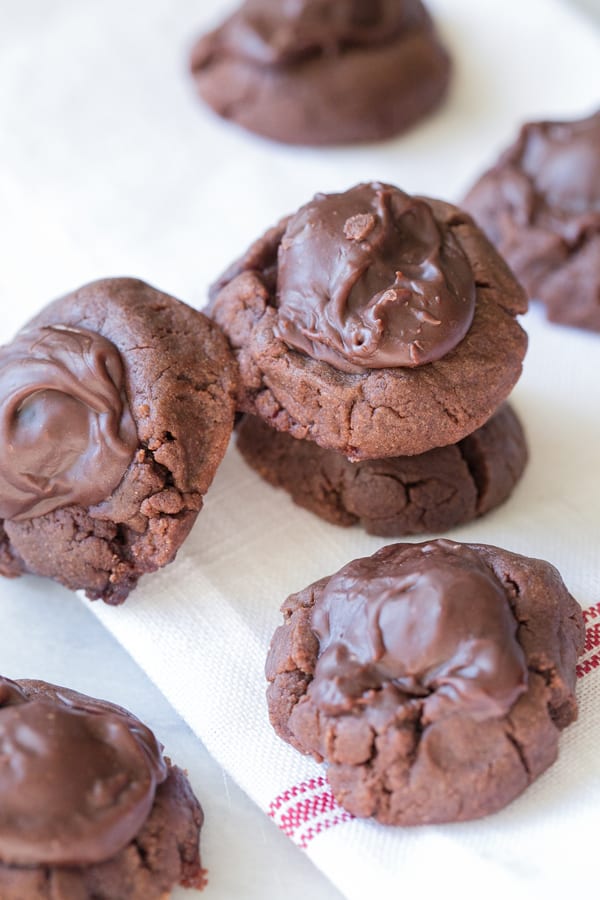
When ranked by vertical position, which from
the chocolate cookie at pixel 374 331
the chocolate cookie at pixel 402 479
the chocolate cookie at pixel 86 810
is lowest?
the chocolate cookie at pixel 402 479

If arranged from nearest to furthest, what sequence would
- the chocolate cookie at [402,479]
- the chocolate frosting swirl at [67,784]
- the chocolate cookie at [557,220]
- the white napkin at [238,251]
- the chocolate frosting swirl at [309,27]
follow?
the chocolate frosting swirl at [67,784] < the white napkin at [238,251] < the chocolate cookie at [402,479] < the chocolate cookie at [557,220] < the chocolate frosting swirl at [309,27]

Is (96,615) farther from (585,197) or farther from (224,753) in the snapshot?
(585,197)

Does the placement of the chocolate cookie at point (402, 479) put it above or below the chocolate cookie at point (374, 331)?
below

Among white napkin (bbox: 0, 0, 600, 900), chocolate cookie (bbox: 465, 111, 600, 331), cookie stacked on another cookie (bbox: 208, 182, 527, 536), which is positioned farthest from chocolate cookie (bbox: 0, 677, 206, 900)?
chocolate cookie (bbox: 465, 111, 600, 331)

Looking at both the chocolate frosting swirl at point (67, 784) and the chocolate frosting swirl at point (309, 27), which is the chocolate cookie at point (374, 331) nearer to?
the chocolate frosting swirl at point (67, 784)

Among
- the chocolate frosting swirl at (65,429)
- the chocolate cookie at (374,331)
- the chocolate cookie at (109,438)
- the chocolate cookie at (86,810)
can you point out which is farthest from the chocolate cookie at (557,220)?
the chocolate cookie at (86,810)

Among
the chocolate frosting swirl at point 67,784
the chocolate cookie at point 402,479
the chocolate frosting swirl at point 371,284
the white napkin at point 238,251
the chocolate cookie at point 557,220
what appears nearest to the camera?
the chocolate frosting swirl at point 67,784

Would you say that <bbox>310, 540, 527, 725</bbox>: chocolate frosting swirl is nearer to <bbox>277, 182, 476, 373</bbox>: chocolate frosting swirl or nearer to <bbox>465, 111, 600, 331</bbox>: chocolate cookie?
<bbox>277, 182, 476, 373</bbox>: chocolate frosting swirl

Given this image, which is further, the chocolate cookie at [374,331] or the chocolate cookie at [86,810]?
the chocolate cookie at [374,331]
